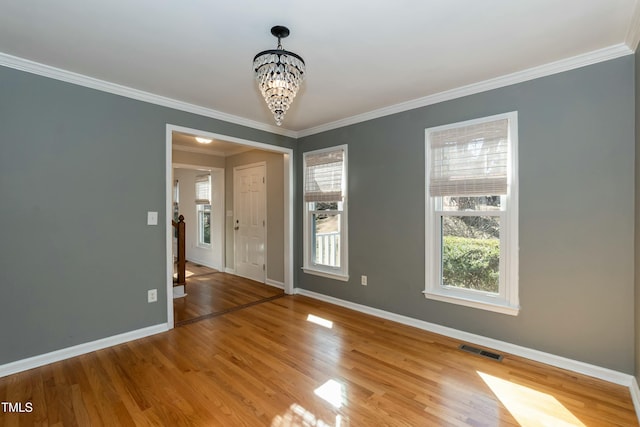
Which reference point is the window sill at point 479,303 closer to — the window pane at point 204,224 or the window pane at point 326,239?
the window pane at point 326,239

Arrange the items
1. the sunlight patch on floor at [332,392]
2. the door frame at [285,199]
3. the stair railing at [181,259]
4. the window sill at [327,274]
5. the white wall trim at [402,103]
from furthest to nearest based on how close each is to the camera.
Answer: the stair railing at [181,259] < the window sill at [327,274] < the door frame at [285,199] < the white wall trim at [402,103] < the sunlight patch on floor at [332,392]

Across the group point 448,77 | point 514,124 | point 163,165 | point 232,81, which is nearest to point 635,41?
point 514,124

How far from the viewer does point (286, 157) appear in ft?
14.9

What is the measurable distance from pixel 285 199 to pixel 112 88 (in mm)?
2459

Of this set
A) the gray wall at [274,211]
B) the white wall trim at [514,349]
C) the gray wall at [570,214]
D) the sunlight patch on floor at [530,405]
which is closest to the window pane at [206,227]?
the gray wall at [274,211]

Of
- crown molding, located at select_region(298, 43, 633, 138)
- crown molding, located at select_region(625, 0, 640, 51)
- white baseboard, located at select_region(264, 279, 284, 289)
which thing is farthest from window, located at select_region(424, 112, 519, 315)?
white baseboard, located at select_region(264, 279, 284, 289)

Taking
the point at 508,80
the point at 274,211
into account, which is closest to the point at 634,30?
the point at 508,80

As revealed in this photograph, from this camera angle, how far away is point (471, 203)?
2.93m

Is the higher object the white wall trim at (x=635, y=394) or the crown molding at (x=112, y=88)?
the crown molding at (x=112, y=88)

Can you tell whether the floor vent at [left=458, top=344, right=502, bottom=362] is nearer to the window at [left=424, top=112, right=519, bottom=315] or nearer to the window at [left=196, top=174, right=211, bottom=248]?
the window at [left=424, top=112, right=519, bottom=315]

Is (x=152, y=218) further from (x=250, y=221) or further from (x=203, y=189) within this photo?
(x=203, y=189)

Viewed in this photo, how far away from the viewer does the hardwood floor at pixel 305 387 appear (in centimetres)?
187

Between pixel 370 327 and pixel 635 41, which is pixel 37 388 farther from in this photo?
pixel 635 41

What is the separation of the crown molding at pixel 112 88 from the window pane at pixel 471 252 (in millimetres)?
2737
